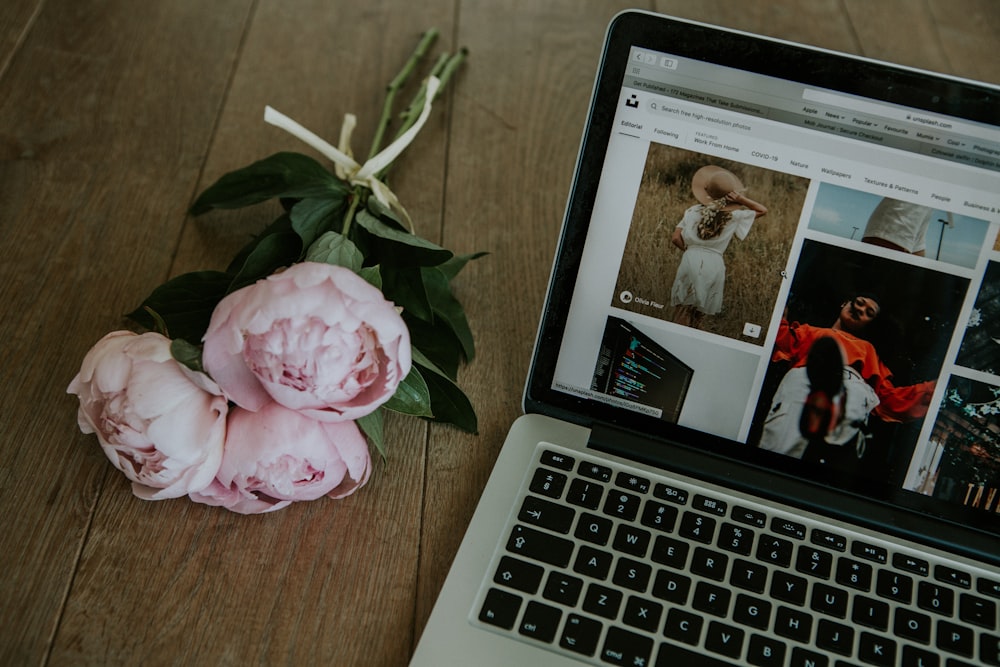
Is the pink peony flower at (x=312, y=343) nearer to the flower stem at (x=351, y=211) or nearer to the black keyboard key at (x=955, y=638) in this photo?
the flower stem at (x=351, y=211)

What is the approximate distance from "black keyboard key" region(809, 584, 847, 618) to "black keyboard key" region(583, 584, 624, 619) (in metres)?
0.11

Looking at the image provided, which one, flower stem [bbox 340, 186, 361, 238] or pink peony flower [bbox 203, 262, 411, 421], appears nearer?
pink peony flower [bbox 203, 262, 411, 421]

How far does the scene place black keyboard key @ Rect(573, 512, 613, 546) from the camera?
0.49 meters

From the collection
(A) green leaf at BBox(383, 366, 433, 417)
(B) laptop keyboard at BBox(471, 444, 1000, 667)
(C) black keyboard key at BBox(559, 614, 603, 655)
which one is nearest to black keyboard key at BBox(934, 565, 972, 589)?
(B) laptop keyboard at BBox(471, 444, 1000, 667)

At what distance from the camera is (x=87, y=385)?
0.46 meters

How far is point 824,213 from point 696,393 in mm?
134

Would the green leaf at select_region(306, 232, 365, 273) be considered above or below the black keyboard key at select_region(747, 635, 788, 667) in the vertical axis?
above

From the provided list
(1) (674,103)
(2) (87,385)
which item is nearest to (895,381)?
(1) (674,103)

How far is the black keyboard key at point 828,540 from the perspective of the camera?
1.64ft

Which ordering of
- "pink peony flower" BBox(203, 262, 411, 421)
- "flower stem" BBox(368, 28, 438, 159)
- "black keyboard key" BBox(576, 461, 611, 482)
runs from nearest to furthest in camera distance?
"pink peony flower" BBox(203, 262, 411, 421) → "black keyboard key" BBox(576, 461, 611, 482) → "flower stem" BBox(368, 28, 438, 159)

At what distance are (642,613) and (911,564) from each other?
0.17 metres

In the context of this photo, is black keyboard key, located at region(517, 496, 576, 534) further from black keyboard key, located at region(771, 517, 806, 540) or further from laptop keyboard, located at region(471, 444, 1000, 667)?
black keyboard key, located at region(771, 517, 806, 540)

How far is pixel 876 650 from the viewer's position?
1.50 feet

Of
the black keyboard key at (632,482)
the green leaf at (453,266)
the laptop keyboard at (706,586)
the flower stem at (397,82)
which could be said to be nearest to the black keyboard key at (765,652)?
the laptop keyboard at (706,586)
